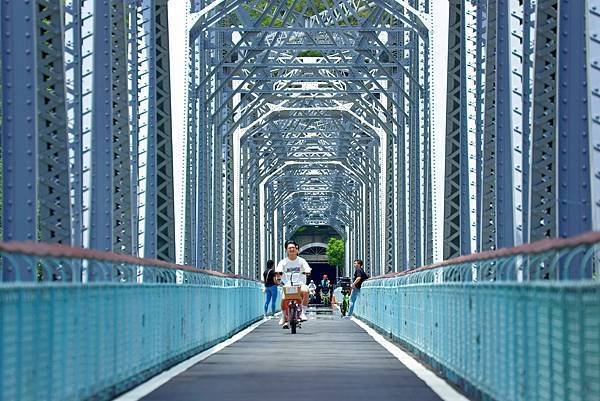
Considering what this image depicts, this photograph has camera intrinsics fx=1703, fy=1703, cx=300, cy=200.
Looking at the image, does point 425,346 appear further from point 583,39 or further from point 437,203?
point 437,203

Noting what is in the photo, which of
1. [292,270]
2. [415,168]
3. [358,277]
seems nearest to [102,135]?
[292,270]

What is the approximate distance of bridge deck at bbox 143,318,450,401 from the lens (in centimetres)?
1362

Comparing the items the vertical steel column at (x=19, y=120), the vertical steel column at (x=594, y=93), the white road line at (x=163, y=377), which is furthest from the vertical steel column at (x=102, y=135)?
the vertical steel column at (x=594, y=93)

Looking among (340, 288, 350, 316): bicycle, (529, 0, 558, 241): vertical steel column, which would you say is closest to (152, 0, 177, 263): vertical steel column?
(529, 0, 558, 241): vertical steel column

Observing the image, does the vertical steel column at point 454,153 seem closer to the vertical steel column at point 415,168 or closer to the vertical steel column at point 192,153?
the vertical steel column at point 192,153

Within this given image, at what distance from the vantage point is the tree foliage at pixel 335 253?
148125mm

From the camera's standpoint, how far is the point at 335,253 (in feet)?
489

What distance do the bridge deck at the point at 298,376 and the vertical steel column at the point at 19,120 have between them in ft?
6.16

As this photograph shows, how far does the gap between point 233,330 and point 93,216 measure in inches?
402

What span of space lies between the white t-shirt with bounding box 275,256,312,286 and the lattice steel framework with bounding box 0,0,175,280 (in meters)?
2.40

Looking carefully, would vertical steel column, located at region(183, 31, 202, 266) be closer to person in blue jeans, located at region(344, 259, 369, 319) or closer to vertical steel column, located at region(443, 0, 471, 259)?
vertical steel column, located at region(443, 0, 471, 259)

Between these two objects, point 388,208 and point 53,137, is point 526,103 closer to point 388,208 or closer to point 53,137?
point 53,137

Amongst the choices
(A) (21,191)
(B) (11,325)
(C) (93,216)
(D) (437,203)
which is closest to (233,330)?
(D) (437,203)

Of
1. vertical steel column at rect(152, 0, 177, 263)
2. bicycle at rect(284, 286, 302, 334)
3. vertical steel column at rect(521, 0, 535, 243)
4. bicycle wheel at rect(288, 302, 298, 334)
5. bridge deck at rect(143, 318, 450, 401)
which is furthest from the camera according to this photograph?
bicycle at rect(284, 286, 302, 334)
